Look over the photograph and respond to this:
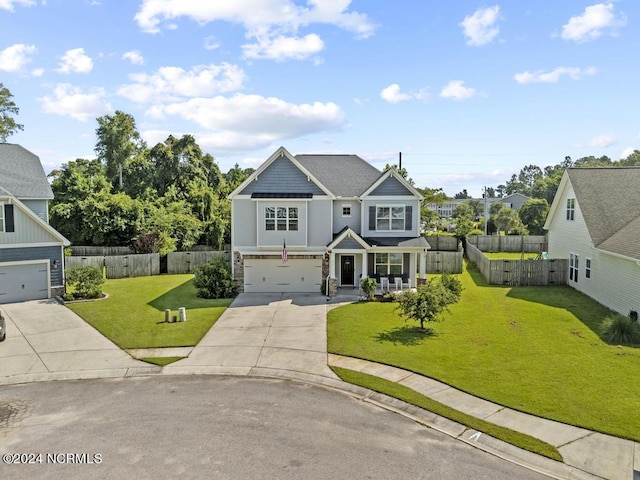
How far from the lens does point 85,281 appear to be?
82.7ft

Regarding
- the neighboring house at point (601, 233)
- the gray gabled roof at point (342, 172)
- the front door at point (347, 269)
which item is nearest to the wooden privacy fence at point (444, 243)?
the neighboring house at point (601, 233)

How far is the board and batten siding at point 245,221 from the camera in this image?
89.1 feet

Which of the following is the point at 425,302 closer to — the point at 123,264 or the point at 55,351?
the point at 55,351

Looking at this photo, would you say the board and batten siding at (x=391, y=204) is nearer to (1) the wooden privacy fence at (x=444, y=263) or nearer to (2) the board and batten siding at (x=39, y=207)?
(1) the wooden privacy fence at (x=444, y=263)

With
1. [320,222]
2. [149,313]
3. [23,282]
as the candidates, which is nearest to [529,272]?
[320,222]

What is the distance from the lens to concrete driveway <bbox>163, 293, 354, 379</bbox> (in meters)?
15.3

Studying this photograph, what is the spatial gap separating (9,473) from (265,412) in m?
5.42

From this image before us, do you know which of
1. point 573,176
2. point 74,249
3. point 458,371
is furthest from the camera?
point 74,249

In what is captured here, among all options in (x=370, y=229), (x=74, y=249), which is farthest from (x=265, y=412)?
(x=74, y=249)

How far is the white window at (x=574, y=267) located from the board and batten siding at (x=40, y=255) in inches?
1175

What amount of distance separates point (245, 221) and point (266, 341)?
35.1 feet

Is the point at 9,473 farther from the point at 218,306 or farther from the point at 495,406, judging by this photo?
the point at 218,306

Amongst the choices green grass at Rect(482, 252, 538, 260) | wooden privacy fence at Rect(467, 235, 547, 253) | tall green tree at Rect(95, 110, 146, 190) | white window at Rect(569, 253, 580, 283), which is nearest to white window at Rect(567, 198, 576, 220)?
white window at Rect(569, 253, 580, 283)

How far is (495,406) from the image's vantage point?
11938mm
